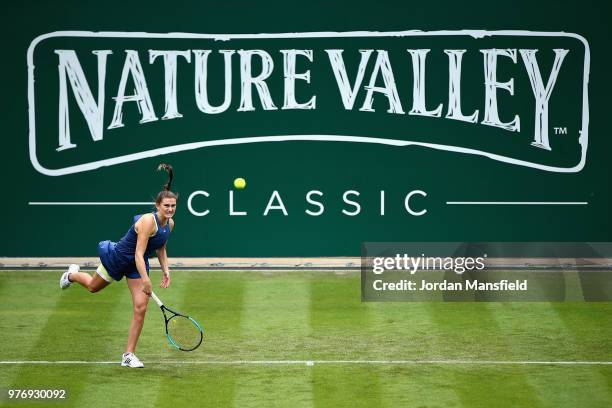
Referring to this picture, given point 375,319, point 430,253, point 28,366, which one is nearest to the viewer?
point 28,366

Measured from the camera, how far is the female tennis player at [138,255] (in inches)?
386

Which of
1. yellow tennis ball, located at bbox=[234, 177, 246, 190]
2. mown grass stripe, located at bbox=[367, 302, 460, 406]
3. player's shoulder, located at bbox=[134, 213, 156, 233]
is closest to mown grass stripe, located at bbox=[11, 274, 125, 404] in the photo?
player's shoulder, located at bbox=[134, 213, 156, 233]

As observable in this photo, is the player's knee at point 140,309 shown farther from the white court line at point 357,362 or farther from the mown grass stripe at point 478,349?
the mown grass stripe at point 478,349

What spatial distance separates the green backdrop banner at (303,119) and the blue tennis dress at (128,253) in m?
5.34

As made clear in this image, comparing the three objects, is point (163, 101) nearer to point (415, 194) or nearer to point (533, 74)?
point (415, 194)

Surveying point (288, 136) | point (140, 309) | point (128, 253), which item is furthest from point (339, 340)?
point (288, 136)

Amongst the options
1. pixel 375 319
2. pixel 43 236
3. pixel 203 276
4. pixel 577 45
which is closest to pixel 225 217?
pixel 203 276

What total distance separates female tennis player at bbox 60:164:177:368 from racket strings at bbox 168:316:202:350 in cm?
67

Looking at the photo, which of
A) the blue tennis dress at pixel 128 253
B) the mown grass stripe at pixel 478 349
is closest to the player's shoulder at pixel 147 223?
the blue tennis dress at pixel 128 253

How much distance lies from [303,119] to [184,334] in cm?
533

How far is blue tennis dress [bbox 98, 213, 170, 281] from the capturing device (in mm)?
10078

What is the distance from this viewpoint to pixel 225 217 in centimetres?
1564

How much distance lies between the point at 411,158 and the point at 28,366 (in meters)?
7.34

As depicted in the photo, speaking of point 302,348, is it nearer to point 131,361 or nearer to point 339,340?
point 339,340
